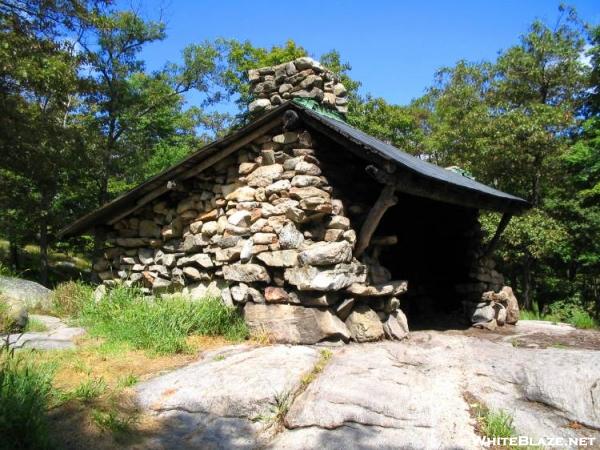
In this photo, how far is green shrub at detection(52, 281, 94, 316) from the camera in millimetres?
7039

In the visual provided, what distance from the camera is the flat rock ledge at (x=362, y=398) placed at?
129 inches

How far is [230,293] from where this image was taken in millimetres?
5926

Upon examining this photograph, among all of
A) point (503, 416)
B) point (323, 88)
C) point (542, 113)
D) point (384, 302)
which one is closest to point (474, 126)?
point (542, 113)

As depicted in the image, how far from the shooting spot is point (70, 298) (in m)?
7.19

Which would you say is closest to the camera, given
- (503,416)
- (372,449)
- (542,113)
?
(372,449)

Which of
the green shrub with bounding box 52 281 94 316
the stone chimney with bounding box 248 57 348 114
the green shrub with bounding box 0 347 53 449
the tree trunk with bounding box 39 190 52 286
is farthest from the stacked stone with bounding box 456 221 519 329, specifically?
the tree trunk with bounding box 39 190 52 286

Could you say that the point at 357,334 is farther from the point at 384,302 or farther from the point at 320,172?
the point at 320,172

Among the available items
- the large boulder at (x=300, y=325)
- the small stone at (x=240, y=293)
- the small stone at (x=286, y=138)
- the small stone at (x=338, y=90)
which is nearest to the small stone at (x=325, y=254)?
the large boulder at (x=300, y=325)

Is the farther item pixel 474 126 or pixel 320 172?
pixel 474 126

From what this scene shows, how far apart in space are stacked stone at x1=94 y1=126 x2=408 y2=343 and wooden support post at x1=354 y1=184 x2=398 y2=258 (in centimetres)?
13

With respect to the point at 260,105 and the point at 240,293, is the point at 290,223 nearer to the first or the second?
the point at 240,293

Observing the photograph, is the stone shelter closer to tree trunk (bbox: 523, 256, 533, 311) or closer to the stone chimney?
the stone chimney

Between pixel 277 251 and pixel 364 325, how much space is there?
1362 millimetres

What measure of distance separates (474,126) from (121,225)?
1157 centimetres
